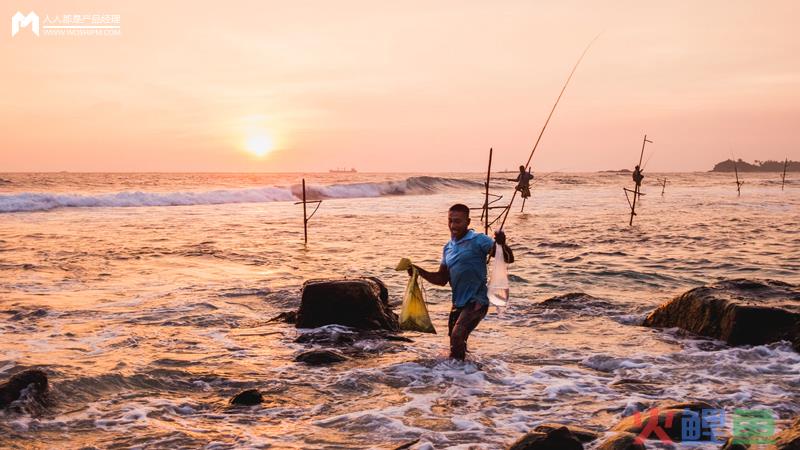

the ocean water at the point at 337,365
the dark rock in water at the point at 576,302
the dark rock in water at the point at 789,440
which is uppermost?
the dark rock in water at the point at 789,440

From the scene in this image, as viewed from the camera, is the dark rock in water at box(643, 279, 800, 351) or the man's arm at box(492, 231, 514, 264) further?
the dark rock in water at box(643, 279, 800, 351)

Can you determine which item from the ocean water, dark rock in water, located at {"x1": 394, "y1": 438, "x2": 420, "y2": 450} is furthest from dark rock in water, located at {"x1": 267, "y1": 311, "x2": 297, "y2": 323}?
dark rock in water, located at {"x1": 394, "y1": 438, "x2": 420, "y2": 450}

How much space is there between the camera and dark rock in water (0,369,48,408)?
6043 millimetres

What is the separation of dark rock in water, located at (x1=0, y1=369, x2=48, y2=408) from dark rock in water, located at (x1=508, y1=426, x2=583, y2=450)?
4799mm

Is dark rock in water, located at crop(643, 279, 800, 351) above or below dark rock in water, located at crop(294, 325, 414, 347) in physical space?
above

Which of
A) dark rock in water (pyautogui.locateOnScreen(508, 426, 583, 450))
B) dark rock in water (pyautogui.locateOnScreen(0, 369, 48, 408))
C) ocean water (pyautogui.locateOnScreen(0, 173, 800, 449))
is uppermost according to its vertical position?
dark rock in water (pyautogui.locateOnScreen(508, 426, 583, 450))

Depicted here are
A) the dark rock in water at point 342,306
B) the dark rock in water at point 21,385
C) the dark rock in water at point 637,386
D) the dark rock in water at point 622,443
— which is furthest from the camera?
the dark rock in water at point 342,306

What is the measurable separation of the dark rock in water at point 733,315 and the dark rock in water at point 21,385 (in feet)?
28.4

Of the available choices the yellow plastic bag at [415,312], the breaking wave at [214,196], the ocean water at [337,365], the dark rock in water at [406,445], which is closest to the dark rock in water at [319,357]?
the ocean water at [337,365]

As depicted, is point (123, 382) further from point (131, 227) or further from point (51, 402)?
point (131, 227)

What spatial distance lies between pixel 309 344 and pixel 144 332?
261 centimetres

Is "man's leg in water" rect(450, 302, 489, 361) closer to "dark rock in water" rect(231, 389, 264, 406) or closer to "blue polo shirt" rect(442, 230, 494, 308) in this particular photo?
"blue polo shirt" rect(442, 230, 494, 308)

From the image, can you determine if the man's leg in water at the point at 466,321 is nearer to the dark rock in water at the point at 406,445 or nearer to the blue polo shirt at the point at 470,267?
the blue polo shirt at the point at 470,267

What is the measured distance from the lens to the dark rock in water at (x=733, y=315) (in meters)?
8.72
